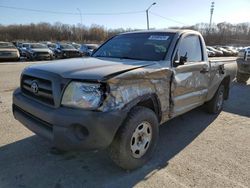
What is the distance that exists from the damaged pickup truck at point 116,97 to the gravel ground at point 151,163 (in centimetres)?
28

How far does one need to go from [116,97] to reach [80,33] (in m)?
77.1

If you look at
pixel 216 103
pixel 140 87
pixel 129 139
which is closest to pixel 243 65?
pixel 216 103

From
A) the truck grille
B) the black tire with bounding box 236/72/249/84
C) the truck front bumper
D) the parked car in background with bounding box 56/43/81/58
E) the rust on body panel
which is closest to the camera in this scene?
the truck front bumper

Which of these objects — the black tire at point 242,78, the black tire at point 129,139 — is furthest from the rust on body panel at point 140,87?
the black tire at point 242,78

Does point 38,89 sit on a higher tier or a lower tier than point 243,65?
higher

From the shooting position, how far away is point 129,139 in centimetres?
295

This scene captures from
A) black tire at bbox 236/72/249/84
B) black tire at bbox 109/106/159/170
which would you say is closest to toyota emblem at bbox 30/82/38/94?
black tire at bbox 109/106/159/170

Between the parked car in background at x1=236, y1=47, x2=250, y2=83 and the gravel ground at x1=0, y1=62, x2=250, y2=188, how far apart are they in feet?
22.2

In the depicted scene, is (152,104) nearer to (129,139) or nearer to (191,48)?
(129,139)

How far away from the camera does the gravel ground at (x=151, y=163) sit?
2.95m

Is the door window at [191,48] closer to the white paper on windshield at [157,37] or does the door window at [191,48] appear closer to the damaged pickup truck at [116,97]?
the damaged pickup truck at [116,97]

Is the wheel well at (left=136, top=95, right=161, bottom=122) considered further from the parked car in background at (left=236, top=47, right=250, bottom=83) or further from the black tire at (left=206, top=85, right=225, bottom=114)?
the parked car in background at (left=236, top=47, right=250, bottom=83)

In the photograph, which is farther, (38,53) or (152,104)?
(38,53)

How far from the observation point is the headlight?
103 inches
